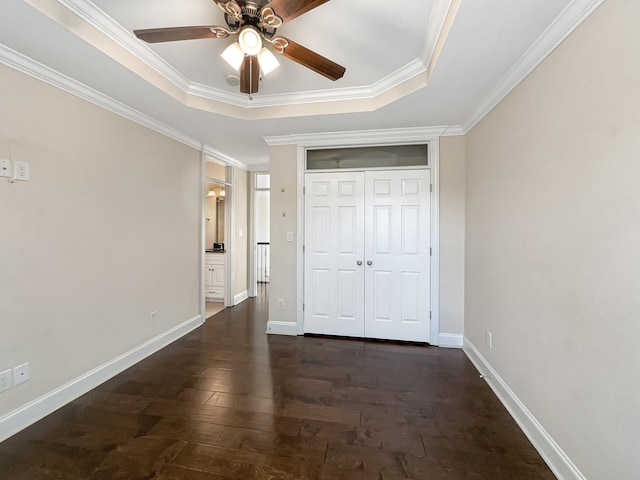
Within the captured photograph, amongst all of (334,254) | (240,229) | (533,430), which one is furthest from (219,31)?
(240,229)

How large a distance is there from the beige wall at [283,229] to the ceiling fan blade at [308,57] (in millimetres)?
1786

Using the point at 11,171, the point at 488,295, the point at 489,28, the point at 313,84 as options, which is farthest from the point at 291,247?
the point at 489,28

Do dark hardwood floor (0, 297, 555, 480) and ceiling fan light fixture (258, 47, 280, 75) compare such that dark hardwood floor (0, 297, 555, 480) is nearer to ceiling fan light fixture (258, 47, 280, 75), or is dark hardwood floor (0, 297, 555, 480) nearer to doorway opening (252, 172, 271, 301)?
ceiling fan light fixture (258, 47, 280, 75)

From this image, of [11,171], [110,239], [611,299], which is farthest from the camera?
[110,239]

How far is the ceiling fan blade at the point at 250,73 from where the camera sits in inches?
70.2

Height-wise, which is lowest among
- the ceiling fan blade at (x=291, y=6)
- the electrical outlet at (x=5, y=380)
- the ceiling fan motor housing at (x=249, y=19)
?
the electrical outlet at (x=5, y=380)

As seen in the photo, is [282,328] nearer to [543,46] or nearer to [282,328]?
[282,328]

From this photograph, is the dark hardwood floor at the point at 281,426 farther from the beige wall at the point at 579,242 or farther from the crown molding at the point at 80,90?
the crown molding at the point at 80,90

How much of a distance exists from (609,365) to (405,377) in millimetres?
1585

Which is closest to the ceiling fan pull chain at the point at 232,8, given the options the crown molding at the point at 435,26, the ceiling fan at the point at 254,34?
the ceiling fan at the point at 254,34

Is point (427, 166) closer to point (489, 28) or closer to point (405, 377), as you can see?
point (489, 28)

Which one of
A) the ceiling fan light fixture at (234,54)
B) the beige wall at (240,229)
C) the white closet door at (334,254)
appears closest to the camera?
the ceiling fan light fixture at (234,54)

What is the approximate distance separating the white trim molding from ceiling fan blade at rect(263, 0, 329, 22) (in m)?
3.11

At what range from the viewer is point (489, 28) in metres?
1.56
